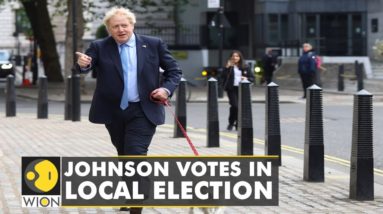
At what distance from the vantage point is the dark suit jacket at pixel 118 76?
808 centimetres

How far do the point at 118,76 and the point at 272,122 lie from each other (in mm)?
4753

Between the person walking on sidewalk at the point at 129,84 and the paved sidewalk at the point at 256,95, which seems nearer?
the person walking on sidewalk at the point at 129,84

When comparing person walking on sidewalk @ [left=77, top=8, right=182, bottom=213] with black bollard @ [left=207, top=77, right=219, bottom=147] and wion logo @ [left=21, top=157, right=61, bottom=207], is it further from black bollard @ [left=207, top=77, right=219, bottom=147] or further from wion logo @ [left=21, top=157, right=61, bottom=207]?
black bollard @ [left=207, top=77, right=219, bottom=147]

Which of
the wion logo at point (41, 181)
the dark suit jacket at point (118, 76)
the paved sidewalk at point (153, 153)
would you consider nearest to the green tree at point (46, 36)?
the paved sidewalk at point (153, 153)

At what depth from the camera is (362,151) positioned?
967cm

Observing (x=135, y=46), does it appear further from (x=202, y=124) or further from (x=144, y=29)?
(x=144, y=29)

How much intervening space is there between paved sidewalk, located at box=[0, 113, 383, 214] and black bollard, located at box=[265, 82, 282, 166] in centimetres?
30

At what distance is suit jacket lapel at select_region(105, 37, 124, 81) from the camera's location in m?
8.08

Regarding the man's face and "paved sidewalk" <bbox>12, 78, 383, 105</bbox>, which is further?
"paved sidewalk" <bbox>12, 78, 383, 105</bbox>

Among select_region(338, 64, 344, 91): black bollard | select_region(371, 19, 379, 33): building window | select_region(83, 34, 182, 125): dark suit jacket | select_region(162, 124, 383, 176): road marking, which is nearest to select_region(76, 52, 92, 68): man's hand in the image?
select_region(83, 34, 182, 125): dark suit jacket

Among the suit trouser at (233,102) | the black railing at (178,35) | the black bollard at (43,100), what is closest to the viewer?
the suit trouser at (233,102)

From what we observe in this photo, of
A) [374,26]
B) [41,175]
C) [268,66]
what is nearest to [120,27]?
[41,175]

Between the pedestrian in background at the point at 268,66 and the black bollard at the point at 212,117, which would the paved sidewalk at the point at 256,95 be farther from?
the black bollard at the point at 212,117

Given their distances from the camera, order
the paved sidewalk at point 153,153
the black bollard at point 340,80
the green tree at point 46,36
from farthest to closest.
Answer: the green tree at point 46,36, the black bollard at point 340,80, the paved sidewalk at point 153,153
